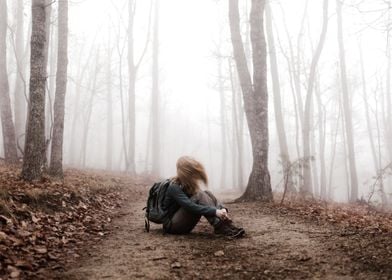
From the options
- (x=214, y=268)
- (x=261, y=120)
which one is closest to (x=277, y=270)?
(x=214, y=268)

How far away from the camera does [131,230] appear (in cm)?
661

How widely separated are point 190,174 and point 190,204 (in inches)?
16.7

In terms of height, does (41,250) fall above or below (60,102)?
below

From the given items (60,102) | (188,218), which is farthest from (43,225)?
(60,102)

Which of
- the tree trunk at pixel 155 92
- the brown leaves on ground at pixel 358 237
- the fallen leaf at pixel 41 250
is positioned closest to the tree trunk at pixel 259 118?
the brown leaves on ground at pixel 358 237

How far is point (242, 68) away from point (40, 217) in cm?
751

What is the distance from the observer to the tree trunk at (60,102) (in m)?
10.5

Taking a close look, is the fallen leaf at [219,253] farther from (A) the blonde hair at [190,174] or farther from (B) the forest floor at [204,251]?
(A) the blonde hair at [190,174]

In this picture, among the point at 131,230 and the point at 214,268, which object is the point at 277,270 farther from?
the point at 131,230

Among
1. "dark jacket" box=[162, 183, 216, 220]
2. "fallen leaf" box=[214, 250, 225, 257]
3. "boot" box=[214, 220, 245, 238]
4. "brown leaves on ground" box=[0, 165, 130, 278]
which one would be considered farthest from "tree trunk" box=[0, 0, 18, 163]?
"fallen leaf" box=[214, 250, 225, 257]

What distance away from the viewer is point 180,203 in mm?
5637

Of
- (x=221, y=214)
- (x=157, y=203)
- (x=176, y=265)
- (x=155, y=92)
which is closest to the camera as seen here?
(x=176, y=265)

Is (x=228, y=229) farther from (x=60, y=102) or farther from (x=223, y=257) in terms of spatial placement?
(x=60, y=102)

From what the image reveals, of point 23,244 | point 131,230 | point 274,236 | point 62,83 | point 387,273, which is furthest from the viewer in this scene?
point 62,83
